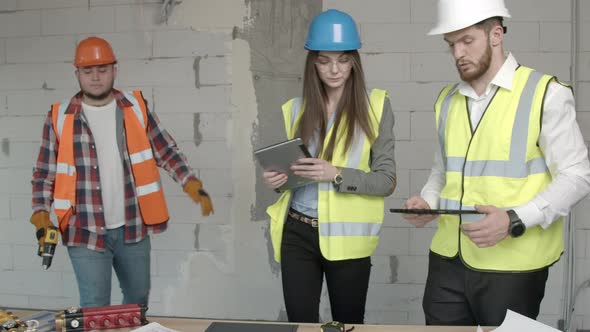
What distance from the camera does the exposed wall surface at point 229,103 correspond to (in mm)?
3213

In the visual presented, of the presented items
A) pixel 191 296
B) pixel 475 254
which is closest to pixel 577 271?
pixel 475 254

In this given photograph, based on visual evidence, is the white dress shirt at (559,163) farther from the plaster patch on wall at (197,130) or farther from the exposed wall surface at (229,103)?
the plaster patch on wall at (197,130)

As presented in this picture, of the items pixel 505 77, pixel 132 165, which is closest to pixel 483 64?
pixel 505 77

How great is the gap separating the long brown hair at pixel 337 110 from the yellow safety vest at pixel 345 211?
0.08 feet

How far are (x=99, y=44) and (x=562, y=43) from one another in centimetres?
241

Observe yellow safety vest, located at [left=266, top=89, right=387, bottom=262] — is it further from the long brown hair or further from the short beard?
the short beard

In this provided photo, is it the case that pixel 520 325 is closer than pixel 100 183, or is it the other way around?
pixel 520 325

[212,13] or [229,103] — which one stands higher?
[212,13]

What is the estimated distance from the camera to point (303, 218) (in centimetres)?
210

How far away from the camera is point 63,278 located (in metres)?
3.71

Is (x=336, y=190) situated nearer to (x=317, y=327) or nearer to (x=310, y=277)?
(x=310, y=277)

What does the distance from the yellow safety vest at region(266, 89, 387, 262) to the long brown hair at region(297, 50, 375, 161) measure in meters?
0.02

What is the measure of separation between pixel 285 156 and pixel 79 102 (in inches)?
44.7

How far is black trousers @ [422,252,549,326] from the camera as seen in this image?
167 cm
